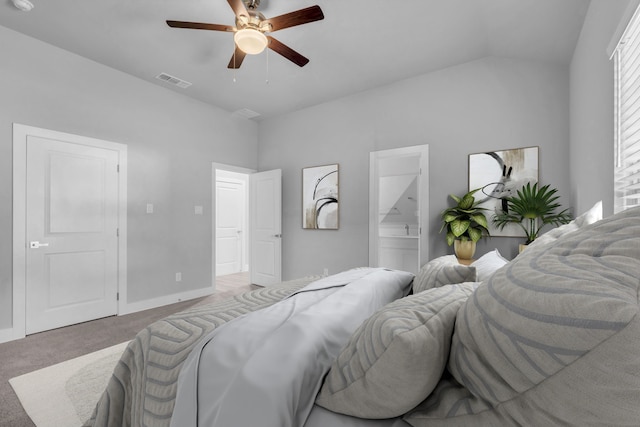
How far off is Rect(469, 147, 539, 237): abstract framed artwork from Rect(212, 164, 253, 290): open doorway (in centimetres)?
474

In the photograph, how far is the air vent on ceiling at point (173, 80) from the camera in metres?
3.94

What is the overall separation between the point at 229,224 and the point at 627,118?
6637 mm

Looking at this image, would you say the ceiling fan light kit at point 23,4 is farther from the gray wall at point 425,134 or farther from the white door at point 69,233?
the gray wall at point 425,134

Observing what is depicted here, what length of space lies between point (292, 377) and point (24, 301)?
3.85m

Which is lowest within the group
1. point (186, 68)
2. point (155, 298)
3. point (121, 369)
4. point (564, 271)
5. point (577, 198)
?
point (155, 298)

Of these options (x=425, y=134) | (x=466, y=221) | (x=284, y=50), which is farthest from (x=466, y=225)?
(x=284, y=50)

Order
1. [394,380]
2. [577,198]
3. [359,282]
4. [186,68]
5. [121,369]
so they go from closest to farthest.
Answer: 1. [394,380]
2. [121,369]
3. [359,282]
4. [577,198]
5. [186,68]

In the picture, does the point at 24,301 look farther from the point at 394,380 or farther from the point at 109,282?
the point at 394,380

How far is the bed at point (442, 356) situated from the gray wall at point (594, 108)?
3.61 feet

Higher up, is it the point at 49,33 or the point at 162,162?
the point at 49,33

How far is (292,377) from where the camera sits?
0.78 metres

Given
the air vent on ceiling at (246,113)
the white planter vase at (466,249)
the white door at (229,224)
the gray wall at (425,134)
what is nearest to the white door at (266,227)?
the gray wall at (425,134)

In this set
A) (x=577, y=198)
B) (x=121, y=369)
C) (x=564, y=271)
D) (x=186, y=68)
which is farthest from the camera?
(x=186, y=68)

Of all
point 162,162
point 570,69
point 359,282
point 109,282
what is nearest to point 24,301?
point 109,282
